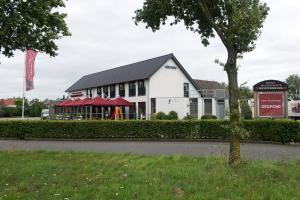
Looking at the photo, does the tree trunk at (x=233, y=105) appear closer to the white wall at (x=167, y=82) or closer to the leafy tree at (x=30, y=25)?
the leafy tree at (x=30, y=25)

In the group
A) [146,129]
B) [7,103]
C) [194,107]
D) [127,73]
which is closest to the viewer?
[146,129]

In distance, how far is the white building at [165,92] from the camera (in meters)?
46.3

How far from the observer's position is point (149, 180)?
8.50 metres

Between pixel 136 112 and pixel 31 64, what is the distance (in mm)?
16468

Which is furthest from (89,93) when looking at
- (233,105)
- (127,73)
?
(233,105)

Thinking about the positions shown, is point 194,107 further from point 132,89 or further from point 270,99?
point 270,99

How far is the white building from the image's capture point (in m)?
46.3

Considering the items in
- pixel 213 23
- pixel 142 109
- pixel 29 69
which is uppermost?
pixel 29 69

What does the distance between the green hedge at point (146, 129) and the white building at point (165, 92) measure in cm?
2107

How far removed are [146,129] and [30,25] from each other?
10.8 metres

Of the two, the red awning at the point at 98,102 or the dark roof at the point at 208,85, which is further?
the dark roof at the point at 208,85

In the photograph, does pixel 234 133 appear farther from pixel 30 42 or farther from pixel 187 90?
pixel 187 90

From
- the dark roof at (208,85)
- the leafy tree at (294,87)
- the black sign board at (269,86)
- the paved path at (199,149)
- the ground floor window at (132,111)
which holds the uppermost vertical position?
the leafy tree at (294,87)

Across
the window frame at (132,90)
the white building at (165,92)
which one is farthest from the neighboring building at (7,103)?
the white building at (165,92)
